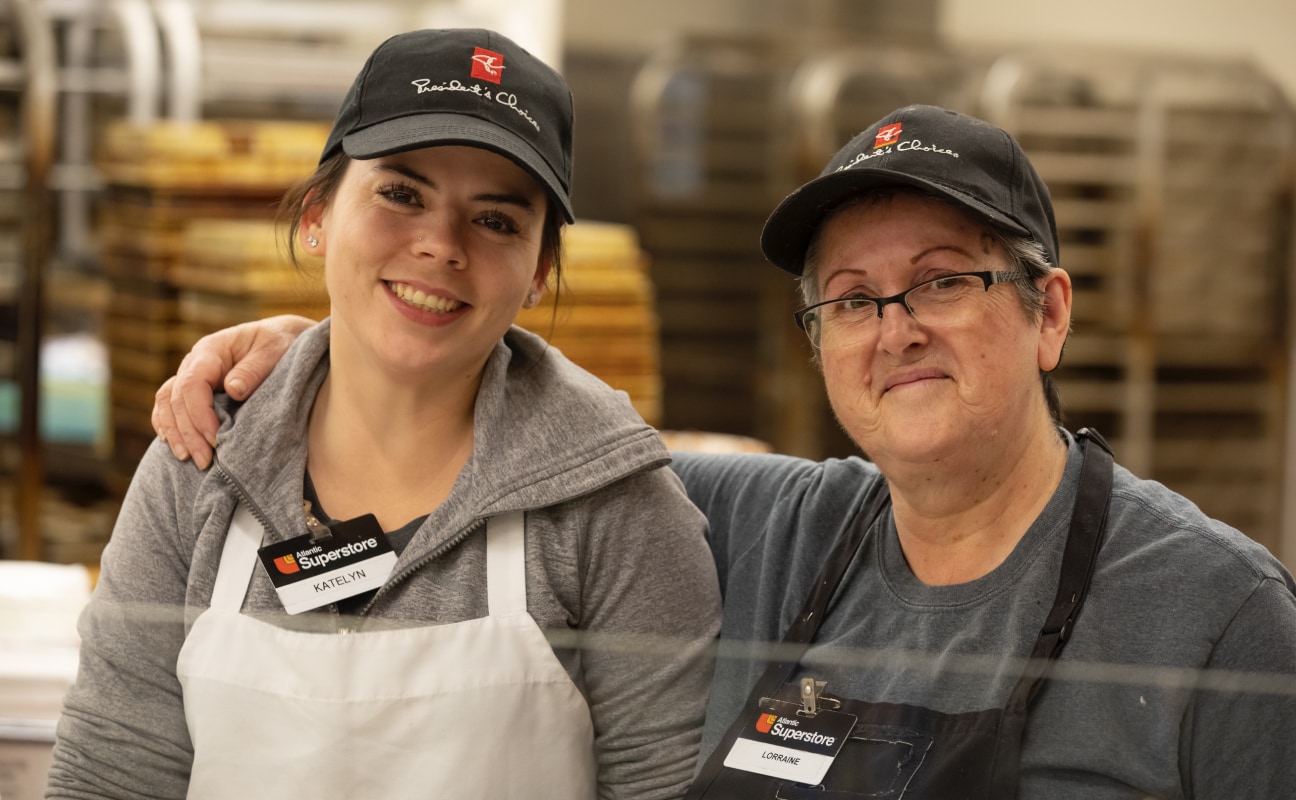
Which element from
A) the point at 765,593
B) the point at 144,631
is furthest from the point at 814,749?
the point at 144,631

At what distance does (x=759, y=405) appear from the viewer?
4.86 m

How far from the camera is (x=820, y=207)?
1393mm

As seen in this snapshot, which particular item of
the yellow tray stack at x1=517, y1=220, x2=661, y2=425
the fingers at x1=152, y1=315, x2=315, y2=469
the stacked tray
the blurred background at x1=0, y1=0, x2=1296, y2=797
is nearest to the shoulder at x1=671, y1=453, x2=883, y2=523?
the fingers at x1=152, y1=315, x2=315, y2=469

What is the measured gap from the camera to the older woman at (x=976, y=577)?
3.94 ft

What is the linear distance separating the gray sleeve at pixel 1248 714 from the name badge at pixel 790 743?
0.32 meters

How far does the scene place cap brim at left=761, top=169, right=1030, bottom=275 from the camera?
128 centimetres

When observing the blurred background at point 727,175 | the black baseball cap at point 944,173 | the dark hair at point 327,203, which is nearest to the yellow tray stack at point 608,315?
the blurred background at point 727,175

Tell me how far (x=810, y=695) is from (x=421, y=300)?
558 millimetres

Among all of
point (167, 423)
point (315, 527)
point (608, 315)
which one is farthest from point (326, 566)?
point (608, 315)

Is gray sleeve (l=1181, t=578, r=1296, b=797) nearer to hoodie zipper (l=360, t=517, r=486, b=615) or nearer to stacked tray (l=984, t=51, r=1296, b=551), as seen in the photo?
hoodie zipper (l=360, t=517, r=486, b=615)

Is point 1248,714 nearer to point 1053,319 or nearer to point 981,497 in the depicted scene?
point 981,497

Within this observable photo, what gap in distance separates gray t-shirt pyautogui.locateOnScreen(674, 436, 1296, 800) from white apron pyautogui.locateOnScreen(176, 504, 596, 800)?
0.65ft

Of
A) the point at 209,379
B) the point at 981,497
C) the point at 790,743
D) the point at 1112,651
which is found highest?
the point at 209,379

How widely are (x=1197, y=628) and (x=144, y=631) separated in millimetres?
1045
